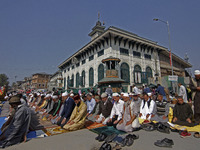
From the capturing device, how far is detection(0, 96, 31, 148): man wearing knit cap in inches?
118

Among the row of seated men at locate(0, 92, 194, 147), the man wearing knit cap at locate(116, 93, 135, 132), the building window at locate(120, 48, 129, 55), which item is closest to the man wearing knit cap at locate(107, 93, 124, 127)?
the row of seated men at locate(0, 92, 194, 147)

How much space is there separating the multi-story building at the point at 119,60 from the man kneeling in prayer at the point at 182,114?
31.1 feet

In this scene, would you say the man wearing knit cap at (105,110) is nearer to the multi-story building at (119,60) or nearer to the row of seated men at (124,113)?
the row of seated men at (124,113)

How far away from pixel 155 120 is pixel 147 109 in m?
0.49

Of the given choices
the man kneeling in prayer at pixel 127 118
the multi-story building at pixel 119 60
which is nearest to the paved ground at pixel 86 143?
the man kneeling in prayer at pixel 127 118

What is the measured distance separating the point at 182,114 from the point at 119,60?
37.0ft

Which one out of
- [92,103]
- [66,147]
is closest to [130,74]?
[92,103]

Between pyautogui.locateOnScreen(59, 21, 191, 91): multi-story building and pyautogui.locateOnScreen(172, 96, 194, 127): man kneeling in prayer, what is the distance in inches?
373

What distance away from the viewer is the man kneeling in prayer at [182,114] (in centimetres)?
386

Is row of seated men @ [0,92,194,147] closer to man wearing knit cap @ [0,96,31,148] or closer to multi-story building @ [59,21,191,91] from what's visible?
man wearing knit cap @ [0,96,31,148]

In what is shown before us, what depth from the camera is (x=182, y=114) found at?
404cm

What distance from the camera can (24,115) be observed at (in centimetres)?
315

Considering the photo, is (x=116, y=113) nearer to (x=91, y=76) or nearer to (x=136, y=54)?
(x=91, y=76)

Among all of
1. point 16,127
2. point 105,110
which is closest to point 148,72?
point 105,110
